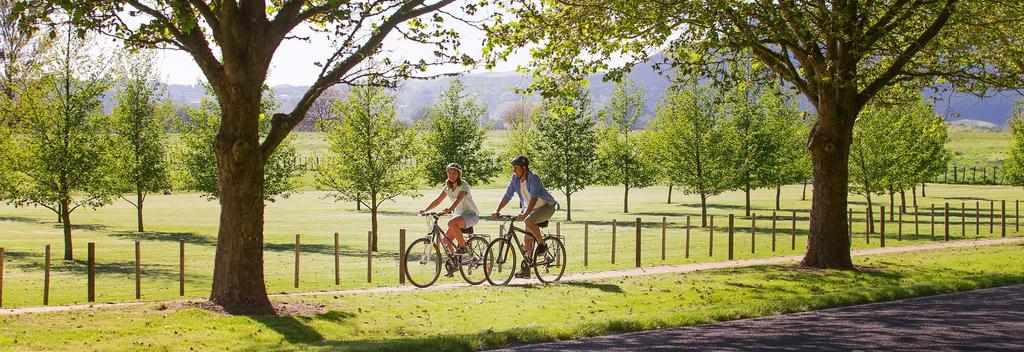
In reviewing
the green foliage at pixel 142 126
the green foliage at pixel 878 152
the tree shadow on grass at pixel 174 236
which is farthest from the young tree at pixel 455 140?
the green foliage at pixel 878 152

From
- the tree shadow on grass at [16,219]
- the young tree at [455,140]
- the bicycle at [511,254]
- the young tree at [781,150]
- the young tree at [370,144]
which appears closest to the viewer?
the bicycle at [511,254]

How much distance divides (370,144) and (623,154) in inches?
1151

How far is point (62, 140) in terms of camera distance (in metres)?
31.4

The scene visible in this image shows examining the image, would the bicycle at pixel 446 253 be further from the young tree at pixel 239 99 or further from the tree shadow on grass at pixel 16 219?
the tree shadow on grass at pixel 16 219

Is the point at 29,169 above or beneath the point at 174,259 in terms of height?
above

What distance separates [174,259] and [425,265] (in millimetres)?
16672

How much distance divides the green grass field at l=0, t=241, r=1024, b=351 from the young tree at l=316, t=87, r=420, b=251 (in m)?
19.3

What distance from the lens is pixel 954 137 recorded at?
169 m

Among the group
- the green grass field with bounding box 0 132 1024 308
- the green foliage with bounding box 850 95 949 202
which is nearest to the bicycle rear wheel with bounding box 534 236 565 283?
the green grass field with bounding box 0 132 1024 308

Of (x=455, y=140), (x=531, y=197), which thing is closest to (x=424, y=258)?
(x=531, y=197)

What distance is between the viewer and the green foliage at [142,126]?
43719mm

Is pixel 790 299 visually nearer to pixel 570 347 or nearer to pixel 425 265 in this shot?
pixel 570 347

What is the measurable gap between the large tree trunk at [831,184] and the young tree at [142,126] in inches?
1260

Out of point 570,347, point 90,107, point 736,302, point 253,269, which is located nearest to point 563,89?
point 736,302
